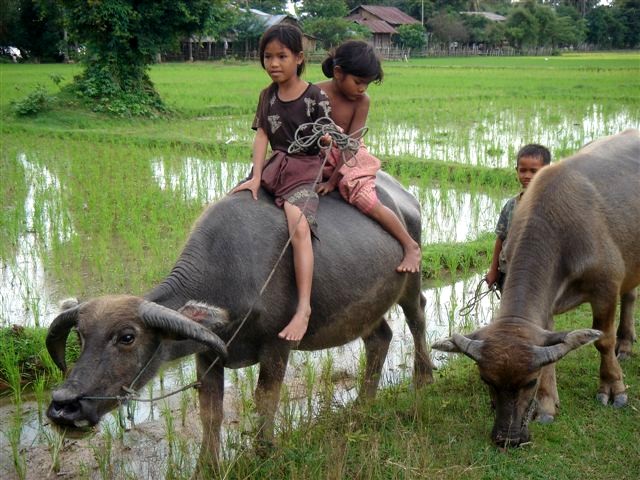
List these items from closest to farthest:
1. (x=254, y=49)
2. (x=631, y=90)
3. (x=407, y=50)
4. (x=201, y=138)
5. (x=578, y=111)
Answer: (x=201, y=138), (x=578, y=111), (x=631, y=90), (x=254, y=49), (x=407, y=50)

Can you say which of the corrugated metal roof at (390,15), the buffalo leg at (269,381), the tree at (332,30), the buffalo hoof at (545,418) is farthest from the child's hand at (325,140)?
the corrugated metal roof at (390,15)

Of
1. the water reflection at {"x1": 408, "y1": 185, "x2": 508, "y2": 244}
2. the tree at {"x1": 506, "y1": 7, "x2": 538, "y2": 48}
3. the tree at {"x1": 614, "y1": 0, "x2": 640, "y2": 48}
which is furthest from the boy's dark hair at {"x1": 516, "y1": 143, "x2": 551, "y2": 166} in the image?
the tree at {"x1": 506, "y1": 7, "x2": 538, "y2": 48}

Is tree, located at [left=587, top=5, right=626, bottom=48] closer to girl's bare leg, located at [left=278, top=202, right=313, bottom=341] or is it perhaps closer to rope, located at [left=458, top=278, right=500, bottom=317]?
rope, located at [left=458, top=278, right=500, bottom=317]

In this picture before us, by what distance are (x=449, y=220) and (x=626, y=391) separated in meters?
3.54

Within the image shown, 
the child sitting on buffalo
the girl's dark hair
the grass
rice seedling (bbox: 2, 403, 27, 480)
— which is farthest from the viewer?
the child sitting on buffalo

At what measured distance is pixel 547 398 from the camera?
11.0 ft

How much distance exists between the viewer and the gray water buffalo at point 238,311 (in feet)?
7.77

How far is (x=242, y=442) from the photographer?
2.92m

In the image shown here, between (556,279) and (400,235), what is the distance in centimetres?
78

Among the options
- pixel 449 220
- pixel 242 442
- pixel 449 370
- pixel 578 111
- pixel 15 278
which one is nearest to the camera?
pixel 242 442

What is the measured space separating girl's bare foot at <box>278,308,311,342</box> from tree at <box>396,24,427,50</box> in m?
39.2

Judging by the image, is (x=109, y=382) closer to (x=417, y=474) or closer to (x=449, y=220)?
(x=417, y=474)

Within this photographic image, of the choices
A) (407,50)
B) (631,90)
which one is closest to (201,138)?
(631,90)

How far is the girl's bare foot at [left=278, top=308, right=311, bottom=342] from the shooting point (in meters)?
2.88
